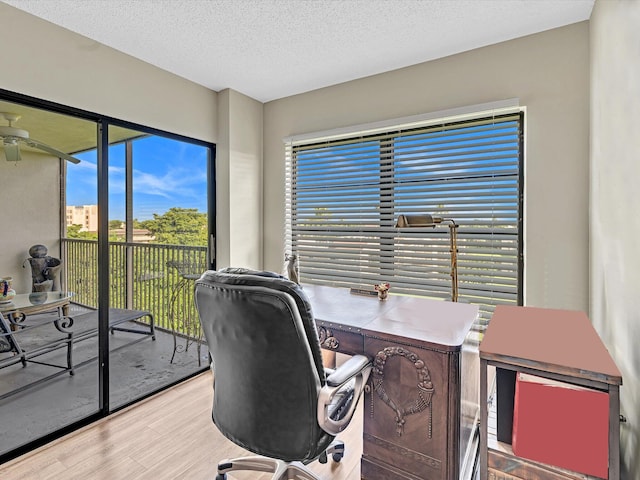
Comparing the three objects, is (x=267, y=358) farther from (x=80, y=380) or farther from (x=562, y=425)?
(x=80, y=380)

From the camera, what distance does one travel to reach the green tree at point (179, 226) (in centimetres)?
284

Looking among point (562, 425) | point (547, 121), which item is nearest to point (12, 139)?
point (562, 425)

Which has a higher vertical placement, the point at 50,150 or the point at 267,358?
the point at 50,150

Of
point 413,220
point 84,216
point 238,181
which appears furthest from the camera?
point 238,181

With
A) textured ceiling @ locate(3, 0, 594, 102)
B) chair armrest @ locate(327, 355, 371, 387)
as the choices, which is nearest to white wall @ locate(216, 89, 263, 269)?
textured ceiling @ locate(3, 0, 594, 102)

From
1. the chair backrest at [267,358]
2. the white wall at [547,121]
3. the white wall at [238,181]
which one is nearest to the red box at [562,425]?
the chair backrest at [267,358]

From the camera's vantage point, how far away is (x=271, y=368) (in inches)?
49.8

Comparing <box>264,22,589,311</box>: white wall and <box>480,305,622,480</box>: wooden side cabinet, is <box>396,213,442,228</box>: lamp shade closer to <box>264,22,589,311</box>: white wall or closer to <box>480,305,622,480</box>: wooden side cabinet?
<box>480,305,622,480</box>: wooden side cabinet

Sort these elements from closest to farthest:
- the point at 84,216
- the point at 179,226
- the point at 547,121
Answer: the point at 547,121, the point at 84,216, the point at 179,226

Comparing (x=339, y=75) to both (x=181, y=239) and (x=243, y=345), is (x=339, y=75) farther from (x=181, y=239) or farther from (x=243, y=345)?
(x=243, y=345)

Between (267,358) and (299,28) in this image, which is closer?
(267,358)

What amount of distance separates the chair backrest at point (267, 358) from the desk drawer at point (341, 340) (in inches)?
12.8

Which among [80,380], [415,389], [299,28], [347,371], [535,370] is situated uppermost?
[299,28]

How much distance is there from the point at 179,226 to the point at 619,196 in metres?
2.99
